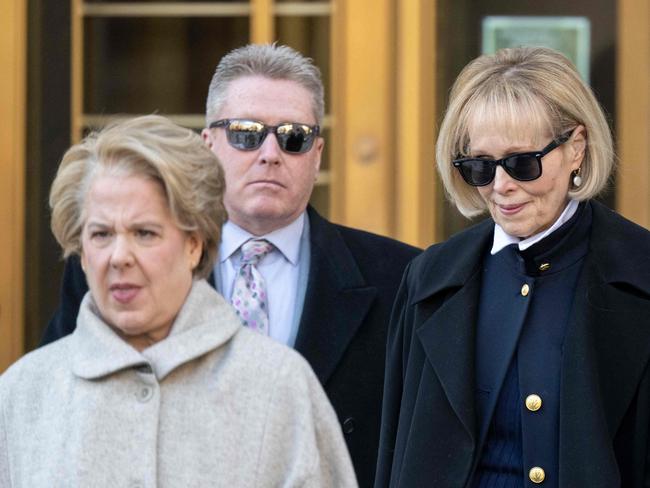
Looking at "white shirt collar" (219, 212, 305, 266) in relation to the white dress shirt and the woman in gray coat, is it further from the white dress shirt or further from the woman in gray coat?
the woman in gray coat

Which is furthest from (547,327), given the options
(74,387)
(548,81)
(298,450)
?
(74,387)

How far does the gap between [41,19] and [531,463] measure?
2982 millimetres

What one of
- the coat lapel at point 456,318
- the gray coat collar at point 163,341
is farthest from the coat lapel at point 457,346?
the gray coat collar at point 163,341

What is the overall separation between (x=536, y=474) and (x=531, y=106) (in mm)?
826

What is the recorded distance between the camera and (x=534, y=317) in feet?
12.7

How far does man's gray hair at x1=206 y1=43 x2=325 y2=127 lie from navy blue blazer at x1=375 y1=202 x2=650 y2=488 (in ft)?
2.16

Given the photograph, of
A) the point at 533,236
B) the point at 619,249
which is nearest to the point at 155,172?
the point at 533,236

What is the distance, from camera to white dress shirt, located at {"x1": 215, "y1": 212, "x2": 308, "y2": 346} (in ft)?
14.5

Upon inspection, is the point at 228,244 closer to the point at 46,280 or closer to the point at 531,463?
the point at 531,463

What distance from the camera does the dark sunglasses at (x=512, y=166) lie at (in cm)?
380

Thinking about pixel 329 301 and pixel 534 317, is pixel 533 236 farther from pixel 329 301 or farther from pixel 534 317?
pixel 329 301

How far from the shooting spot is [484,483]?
12.4ft

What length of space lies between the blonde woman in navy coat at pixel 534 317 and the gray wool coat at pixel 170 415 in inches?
23.6

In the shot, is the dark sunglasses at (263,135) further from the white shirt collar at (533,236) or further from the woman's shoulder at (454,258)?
the white shirt collar at (533,236)
